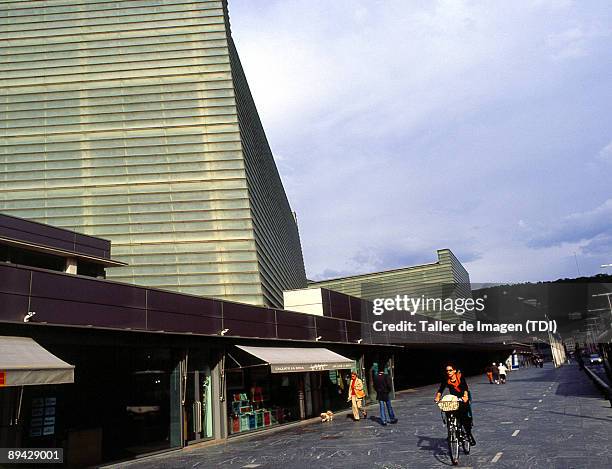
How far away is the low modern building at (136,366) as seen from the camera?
423 inches

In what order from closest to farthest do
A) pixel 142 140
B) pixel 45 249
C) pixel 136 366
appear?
pixel 136 366 < pixel 45 249 < pixel 142 140

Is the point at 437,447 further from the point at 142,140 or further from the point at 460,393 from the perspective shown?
the point at 142,140

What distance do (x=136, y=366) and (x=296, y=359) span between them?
5.96 metres

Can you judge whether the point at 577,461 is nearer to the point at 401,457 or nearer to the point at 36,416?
the point at 401,457

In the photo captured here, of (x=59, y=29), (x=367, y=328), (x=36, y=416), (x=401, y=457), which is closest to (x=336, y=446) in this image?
(x=401, y=457)

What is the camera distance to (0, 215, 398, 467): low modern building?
423 inches

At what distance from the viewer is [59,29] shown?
2276 inches

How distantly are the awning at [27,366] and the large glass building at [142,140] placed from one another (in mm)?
34817

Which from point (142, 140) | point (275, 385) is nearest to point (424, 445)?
point (275, 385)

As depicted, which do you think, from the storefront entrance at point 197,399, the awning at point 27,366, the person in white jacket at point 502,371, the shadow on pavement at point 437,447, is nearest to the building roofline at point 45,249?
the storefront entrance at point 197,399

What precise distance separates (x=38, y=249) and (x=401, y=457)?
1954 centimetres

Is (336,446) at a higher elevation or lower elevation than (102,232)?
lower

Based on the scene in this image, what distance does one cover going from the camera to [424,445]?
11.4 metres

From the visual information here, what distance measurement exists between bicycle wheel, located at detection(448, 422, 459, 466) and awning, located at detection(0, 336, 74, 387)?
23.6 ft
